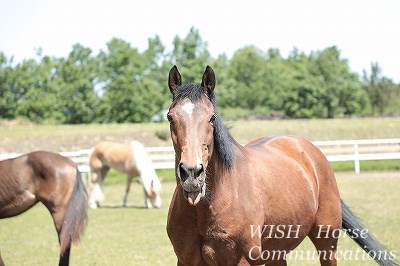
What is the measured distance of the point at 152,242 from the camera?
9219 mm

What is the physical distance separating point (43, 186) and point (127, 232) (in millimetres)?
3064

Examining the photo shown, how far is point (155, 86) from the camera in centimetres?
5284

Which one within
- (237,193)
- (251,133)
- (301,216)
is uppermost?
(237,193)

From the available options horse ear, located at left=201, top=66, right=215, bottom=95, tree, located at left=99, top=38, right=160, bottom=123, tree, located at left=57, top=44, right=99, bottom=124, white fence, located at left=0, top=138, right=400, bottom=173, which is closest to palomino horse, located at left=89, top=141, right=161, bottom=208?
white fence, located at left=0, top=138, right=400, bottom=173

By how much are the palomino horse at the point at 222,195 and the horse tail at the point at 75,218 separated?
310cm

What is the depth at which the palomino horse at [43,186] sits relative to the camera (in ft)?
24.7

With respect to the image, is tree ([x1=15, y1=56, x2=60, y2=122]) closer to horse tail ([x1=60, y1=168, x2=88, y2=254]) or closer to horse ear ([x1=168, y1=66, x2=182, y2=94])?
horse tail ([x1=60, y1=168, x2=88, y2=254])

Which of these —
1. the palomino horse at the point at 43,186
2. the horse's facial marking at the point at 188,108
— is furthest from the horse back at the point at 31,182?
the horse's facial marking at the point at 188,108

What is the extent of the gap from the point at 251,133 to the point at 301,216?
26.7 meters

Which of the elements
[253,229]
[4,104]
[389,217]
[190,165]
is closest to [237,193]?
[253,229]

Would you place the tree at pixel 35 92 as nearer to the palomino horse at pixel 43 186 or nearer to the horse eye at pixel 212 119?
the palomino horse at pixel 43 186

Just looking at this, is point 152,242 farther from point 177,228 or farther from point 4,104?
point 4,104

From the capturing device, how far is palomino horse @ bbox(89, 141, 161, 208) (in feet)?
46.3

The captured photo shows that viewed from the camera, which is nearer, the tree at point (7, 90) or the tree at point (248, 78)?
the tree at point (7, 90)
